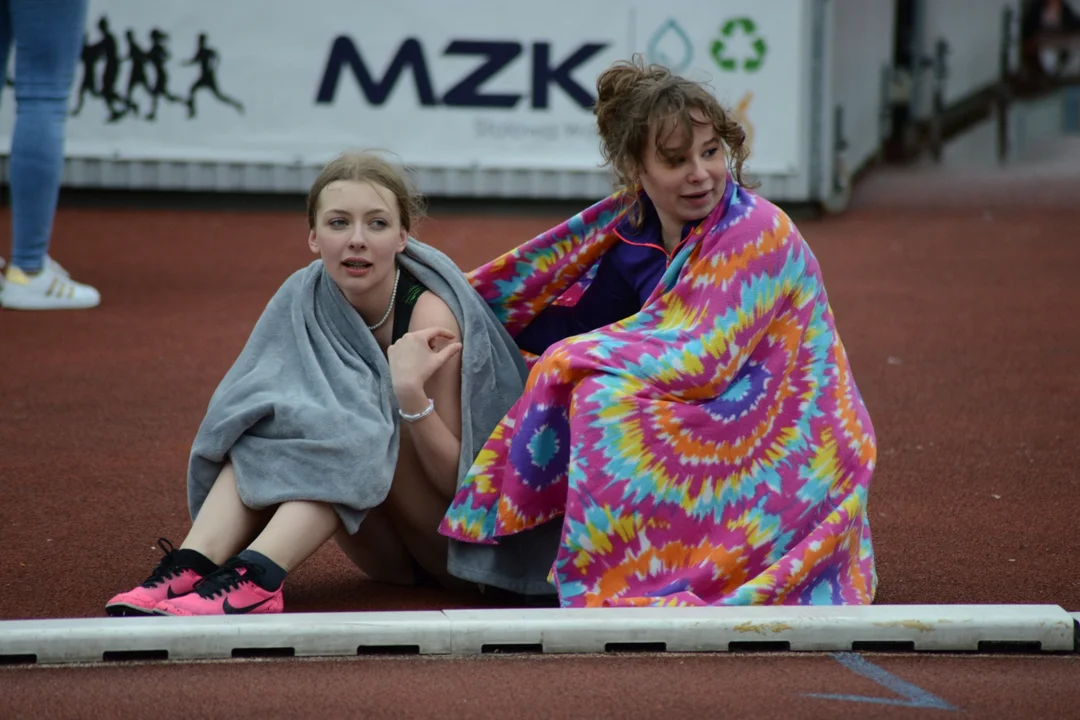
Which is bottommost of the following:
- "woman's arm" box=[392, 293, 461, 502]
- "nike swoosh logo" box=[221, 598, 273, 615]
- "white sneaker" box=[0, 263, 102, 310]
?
"white sneaker" box=[0, 263, 102, 310]

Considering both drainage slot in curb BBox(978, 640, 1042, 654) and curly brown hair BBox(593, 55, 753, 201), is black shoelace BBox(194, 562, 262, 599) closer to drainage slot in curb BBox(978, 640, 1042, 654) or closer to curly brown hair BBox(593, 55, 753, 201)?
curly brown hair BBox(593, 55, 753, 201)

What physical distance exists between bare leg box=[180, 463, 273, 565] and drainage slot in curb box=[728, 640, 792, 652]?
37.9 inches

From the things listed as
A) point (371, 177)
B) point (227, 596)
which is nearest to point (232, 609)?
point (227, 596)

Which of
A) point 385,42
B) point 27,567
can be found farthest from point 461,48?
point 27,567

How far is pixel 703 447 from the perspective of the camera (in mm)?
3174

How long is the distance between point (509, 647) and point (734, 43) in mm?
7571

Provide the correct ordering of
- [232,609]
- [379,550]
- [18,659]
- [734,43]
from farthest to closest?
[734,43], [379,550], [232,609], [18,659]

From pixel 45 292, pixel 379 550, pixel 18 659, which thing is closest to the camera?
pixel 18 659

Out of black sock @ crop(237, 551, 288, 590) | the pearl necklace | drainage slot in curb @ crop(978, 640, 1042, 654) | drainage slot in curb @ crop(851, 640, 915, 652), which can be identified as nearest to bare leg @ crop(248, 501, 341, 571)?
black sock @ crop(237, 551, 288, 590)

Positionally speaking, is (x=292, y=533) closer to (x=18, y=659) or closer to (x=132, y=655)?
(x=132, y=655)

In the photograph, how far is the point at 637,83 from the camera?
3314 mm

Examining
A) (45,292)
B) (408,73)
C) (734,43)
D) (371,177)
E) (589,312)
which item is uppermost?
(371,177)

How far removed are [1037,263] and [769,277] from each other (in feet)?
19.9

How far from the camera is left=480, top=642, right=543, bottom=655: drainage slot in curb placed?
2990 millimetres
